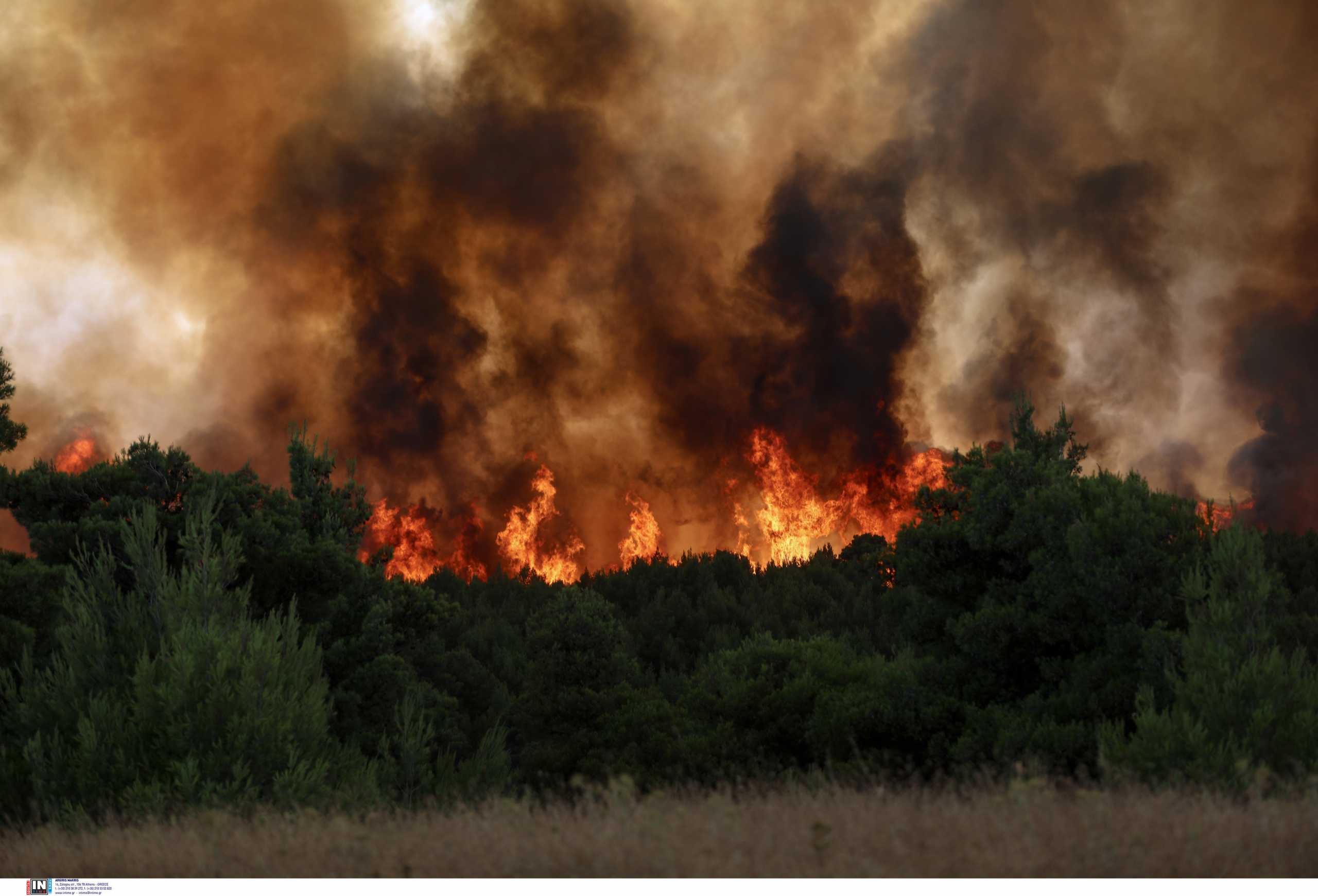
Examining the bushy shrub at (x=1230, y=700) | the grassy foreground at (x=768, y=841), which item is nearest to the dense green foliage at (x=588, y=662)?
the bushy shrub at (x=1230, y=700)

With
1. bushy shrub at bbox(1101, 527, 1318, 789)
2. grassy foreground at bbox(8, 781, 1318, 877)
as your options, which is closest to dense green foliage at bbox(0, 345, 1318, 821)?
bushy shrub at bbox(1101, 527, 1318, 789)

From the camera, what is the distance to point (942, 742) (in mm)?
27281

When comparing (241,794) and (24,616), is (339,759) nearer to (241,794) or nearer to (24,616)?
(241,794)

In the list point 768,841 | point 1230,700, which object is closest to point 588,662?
point 1230,700

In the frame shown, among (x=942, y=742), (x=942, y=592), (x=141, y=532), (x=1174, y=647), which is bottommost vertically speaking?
(x=942, y=742)

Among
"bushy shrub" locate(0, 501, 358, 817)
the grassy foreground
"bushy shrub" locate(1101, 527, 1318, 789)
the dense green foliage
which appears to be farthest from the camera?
the dense green foliage

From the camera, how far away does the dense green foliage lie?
62.4 ft

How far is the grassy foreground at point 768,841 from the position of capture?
1044cm

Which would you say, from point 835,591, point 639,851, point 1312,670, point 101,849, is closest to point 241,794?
point 101,849

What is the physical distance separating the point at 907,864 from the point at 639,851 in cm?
270

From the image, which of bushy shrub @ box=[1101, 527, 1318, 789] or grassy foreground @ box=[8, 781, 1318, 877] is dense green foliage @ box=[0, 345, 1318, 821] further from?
grassy foreground @ box=[8, 781, 1318, 877]

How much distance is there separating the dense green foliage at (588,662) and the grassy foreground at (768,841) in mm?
3455

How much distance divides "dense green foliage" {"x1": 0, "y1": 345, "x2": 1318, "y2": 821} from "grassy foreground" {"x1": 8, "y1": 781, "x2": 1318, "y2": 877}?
11.3 ft

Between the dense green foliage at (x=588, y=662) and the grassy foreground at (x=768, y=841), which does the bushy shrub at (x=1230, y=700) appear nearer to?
the dense green foliage at (x=588, y=662)
